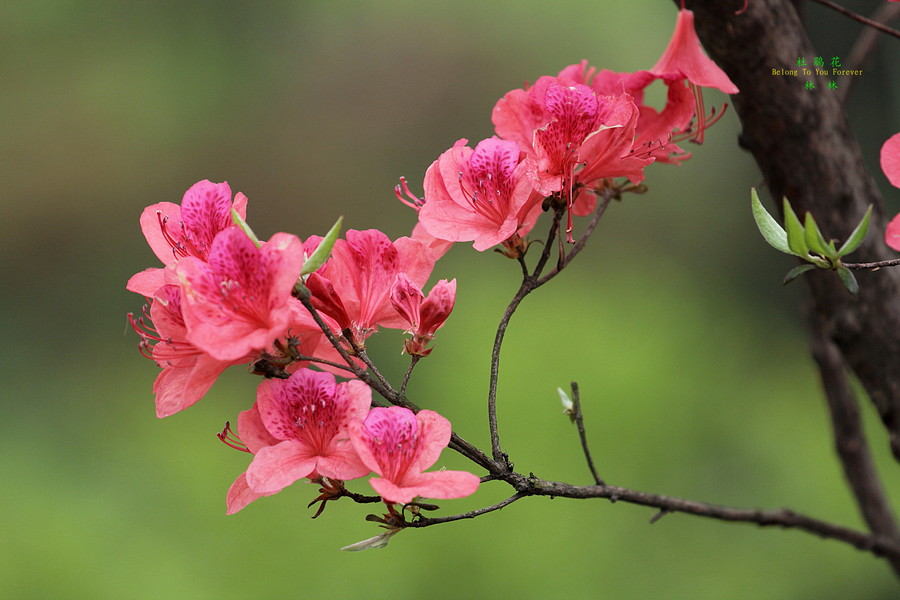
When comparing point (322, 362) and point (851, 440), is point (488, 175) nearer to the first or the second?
point (322, 362)

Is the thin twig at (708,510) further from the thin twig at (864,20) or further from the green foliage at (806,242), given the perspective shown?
the thin twig at (864,20)

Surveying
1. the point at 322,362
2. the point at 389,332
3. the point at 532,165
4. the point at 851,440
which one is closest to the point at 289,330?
the point at 322,362

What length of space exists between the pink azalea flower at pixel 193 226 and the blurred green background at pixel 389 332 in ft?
2.87

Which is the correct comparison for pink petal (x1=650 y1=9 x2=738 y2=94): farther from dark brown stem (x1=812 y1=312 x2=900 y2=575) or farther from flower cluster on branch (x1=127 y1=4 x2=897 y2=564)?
dark brown stem (x1=812 y1=312 x2=900 y2=575)

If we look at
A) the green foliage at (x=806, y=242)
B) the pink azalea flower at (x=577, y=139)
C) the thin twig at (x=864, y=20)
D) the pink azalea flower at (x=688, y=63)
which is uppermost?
the thin twig at (x=864, y=20)

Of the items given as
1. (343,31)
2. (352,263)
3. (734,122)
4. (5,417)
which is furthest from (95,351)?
(352,263)

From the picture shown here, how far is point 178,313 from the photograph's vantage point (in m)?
0.32

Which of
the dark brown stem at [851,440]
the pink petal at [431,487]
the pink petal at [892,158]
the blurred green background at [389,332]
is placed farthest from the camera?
the blurred green background at [389,332]

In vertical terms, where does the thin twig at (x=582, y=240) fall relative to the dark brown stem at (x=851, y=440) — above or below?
above

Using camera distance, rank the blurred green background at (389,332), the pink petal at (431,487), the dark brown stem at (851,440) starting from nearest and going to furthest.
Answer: the pink petal at (431,487), the dark brown stem at (851,440), the blurred green background at (389,332)

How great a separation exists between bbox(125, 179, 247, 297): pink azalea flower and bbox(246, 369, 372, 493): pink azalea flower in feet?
0.21

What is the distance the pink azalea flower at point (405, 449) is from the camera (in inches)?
11.1

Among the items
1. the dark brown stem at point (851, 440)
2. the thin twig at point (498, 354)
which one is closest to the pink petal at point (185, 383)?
the thin twig at point (498, 354)

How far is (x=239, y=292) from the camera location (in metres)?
0.29
